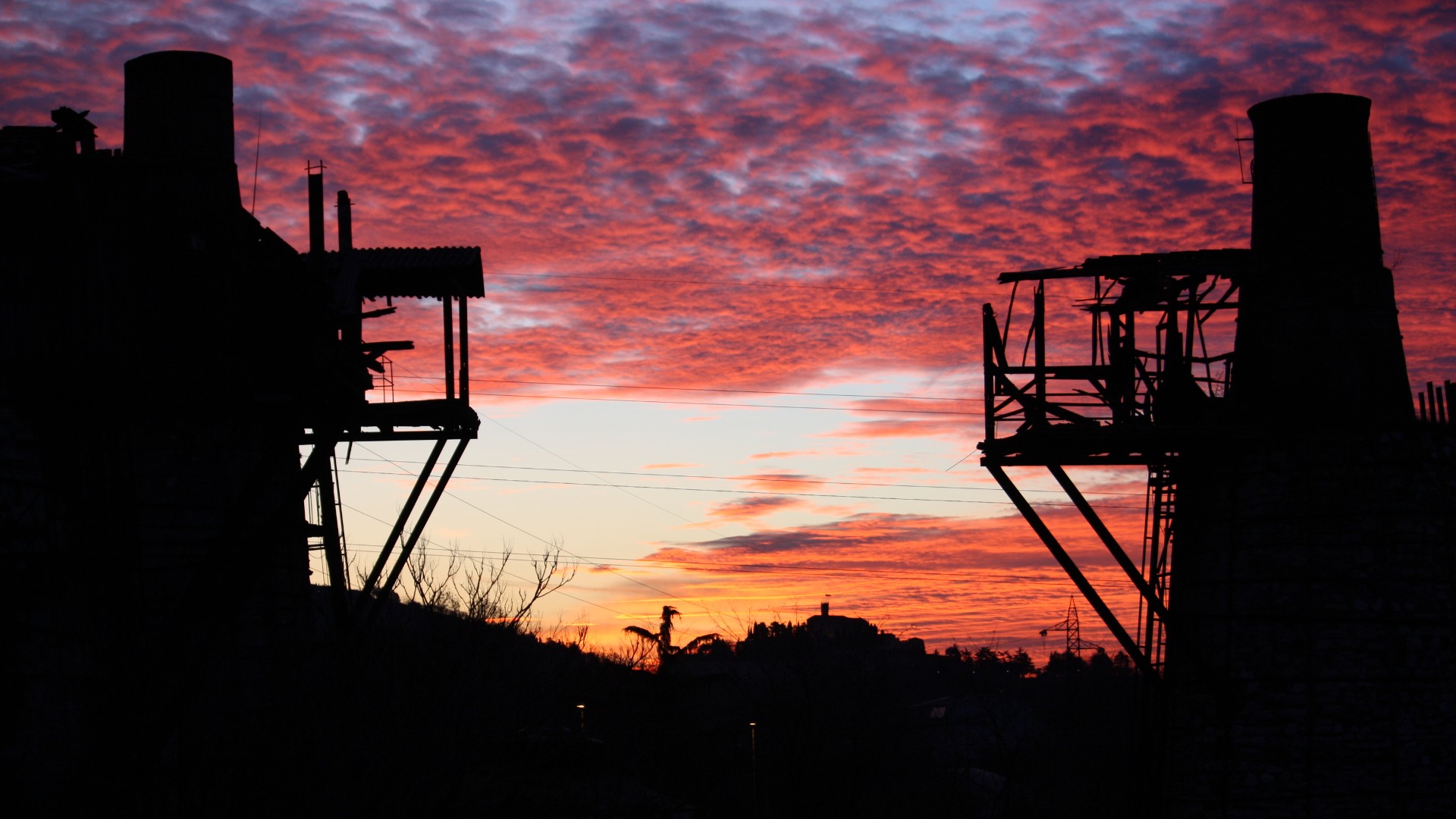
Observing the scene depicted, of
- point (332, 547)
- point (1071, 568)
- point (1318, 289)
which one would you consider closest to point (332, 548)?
point (332, 547)

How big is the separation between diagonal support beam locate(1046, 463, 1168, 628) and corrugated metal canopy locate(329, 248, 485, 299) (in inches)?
445

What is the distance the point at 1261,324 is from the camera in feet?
74.7

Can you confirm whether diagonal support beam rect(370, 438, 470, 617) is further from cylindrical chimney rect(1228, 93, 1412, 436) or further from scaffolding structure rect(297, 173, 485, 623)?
cylindrical chimney rect(1228, 93, 1412, 436)

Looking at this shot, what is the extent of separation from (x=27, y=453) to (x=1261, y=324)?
18286 mm

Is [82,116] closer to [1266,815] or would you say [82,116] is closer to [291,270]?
[291,270]

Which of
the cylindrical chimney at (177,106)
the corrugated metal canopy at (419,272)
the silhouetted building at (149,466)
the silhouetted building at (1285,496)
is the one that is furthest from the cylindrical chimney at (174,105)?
the silhouetted building at (1285,496)

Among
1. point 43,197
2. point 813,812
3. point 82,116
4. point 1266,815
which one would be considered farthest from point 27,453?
point 813,812

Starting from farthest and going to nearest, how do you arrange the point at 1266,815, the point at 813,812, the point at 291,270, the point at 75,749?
the point at 813,812
the point at 291,270
the point at 1266,815
the point at 75,749

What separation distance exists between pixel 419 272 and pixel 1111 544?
1336cm

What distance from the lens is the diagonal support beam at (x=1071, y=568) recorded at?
21094 millimetres

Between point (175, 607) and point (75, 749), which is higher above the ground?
point (175, 607)

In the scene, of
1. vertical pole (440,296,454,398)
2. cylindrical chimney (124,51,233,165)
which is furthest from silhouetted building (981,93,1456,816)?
cylindrical chimney (124,51,233,165)

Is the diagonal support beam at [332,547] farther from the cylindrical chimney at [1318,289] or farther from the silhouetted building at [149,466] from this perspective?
the cylindrical chimney at [1318,289]

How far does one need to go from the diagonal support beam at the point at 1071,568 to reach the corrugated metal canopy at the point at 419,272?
1035 cm
